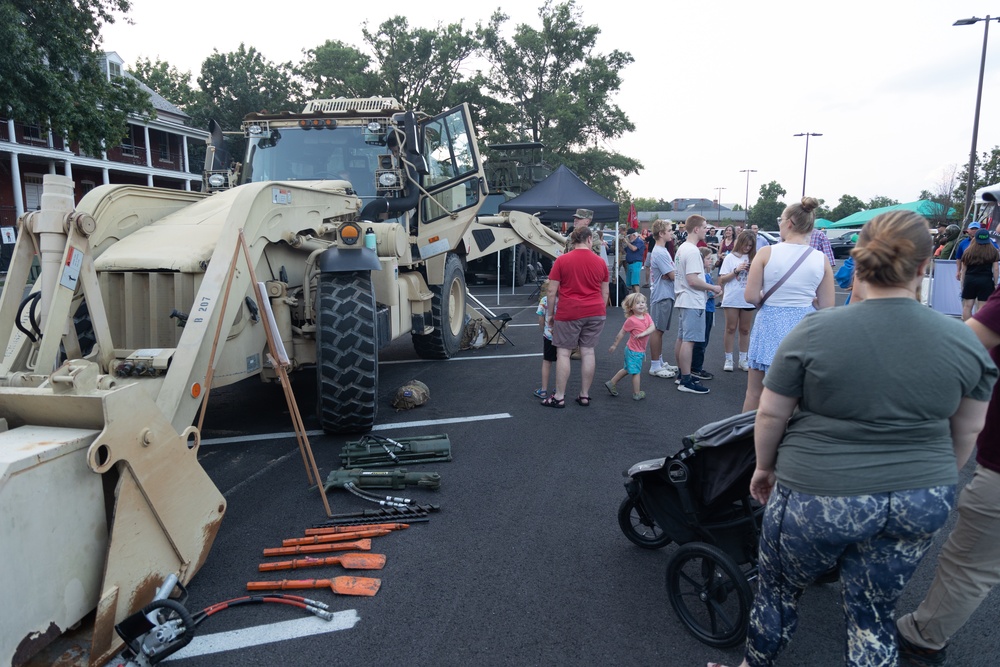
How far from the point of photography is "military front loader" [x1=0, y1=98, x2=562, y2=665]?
7.61 feet

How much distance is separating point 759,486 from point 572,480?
229 centimetres

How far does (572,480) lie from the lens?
4527mm

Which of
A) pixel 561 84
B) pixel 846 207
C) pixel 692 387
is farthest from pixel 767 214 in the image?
pixel 692 387

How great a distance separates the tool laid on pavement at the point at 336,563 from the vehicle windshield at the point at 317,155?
477 centimetres

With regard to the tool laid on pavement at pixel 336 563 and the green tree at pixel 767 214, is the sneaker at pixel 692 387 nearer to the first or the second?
the tool laid on pavement at pixel 336 563

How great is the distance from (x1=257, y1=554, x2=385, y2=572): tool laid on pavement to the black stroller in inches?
56.9

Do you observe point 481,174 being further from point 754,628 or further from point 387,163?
point 754,628

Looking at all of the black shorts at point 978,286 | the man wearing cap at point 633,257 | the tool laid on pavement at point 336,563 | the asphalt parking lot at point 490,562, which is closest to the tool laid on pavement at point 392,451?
the asphalt parking lot at point 490,562

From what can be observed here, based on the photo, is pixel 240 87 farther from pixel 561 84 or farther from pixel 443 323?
pixel 443 323

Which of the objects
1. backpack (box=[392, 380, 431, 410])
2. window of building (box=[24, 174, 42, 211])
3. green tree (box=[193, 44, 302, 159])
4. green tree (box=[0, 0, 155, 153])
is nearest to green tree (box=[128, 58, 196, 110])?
green tree (box=[193, 44, 302, 159])

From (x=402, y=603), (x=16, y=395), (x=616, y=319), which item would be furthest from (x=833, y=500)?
(x=616, y=319)

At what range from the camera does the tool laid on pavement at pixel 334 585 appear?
309cm

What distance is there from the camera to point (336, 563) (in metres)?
3.36

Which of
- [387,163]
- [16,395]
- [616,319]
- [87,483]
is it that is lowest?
[616,319]
